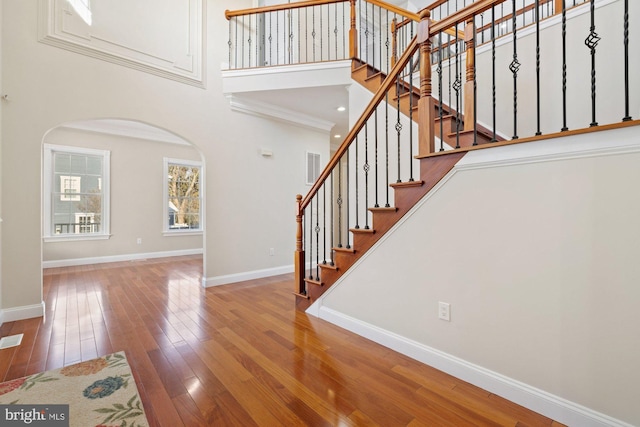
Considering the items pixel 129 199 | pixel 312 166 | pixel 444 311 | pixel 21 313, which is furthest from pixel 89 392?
pixel 129 199

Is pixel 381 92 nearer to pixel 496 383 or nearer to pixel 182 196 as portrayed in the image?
pixel 496 383

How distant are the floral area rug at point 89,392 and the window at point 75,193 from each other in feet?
15.7

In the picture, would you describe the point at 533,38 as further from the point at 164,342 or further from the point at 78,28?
the point at 78,28

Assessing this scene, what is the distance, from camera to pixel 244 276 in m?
4.34

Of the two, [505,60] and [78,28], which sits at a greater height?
[78,28]

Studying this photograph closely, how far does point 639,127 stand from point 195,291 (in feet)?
14.0

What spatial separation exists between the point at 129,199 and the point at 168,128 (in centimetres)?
330

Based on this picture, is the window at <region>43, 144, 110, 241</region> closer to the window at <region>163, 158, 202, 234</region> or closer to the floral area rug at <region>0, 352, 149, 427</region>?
the window at <region>163, 158, 202, 234</region>

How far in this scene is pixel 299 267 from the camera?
3.16 metres

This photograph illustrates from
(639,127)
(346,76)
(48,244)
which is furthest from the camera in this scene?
(48,244)

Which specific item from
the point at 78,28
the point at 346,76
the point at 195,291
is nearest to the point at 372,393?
the point at 195,291

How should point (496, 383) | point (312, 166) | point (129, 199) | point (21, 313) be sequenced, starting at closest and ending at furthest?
point (496, 383)
point (21, 313)
point (312, 166)
point (129, 199)

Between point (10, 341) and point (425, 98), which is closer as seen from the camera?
point (425, 98)

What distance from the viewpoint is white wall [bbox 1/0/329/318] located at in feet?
9.01
